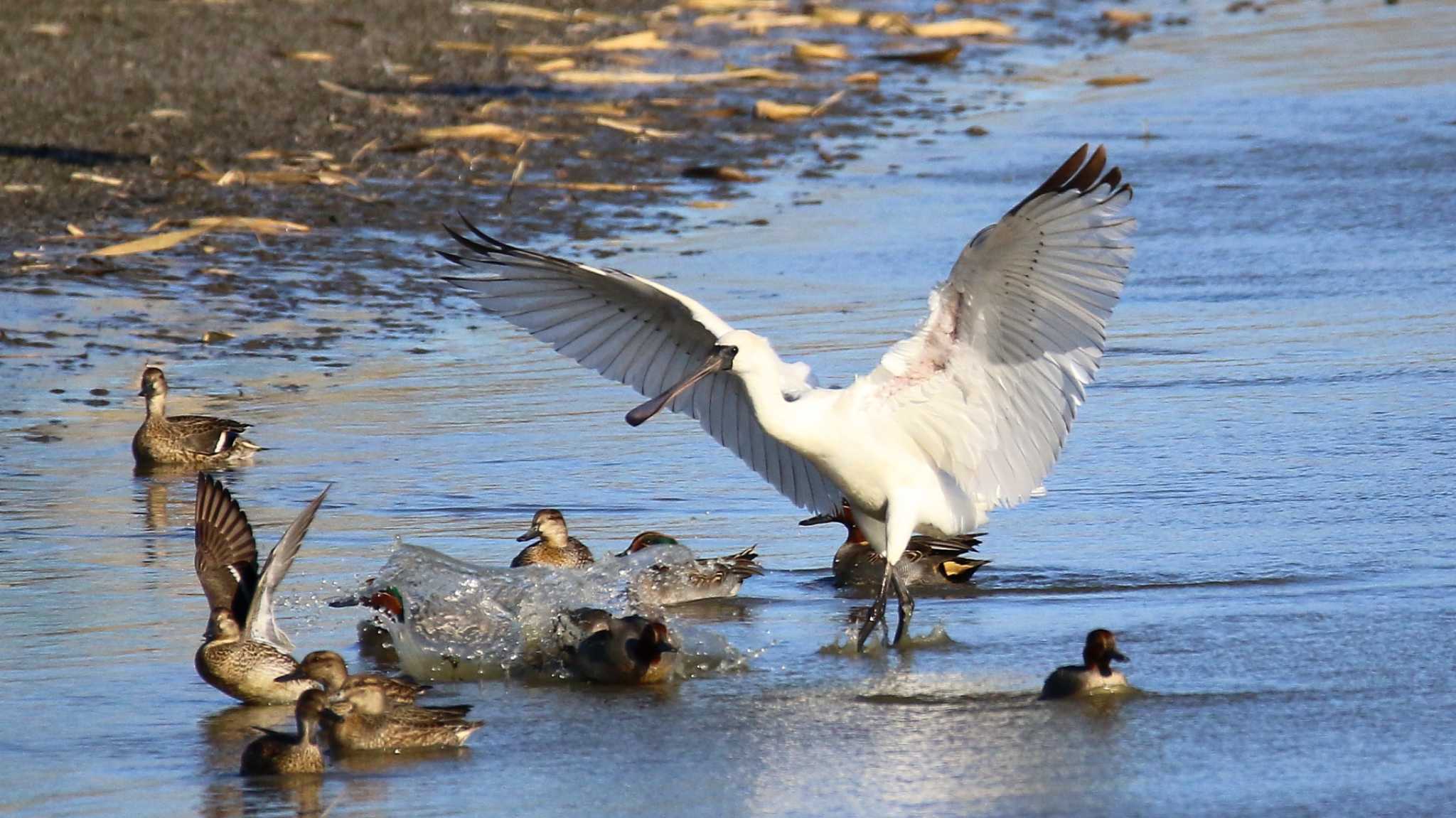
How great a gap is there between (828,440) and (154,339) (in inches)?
196

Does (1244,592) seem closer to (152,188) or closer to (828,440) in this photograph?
(828,440)

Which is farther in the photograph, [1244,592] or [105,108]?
[105,108]

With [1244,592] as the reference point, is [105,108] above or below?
above

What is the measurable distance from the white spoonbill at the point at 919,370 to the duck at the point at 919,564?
3.8 inches

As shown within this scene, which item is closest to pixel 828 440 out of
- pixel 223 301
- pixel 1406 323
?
pixel 1406 323

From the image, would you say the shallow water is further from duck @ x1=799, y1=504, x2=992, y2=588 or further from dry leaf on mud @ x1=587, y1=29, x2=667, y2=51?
dry leaf on mud @ x1=587, y1=29, x2=667, y2=51

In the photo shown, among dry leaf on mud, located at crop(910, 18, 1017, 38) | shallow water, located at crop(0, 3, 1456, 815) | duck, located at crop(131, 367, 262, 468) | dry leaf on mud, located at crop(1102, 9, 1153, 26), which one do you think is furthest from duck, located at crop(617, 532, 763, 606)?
dry leaf on mud, located at crop(1102, 9, 1153, 26)

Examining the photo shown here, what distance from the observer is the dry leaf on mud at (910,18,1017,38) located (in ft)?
74.4

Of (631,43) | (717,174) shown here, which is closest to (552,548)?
(717,174)

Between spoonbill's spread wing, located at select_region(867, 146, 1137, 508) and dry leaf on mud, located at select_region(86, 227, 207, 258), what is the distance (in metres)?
6.12

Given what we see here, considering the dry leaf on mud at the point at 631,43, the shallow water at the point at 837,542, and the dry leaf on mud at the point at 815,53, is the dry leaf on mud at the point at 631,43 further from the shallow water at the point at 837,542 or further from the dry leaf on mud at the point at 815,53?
the shallow water at the point at 837,542

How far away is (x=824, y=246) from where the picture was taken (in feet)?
43.0

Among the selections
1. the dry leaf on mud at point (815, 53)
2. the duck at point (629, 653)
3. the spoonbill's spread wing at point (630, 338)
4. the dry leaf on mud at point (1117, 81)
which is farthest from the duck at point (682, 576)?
the dry leaf on mud at point (815, 53)

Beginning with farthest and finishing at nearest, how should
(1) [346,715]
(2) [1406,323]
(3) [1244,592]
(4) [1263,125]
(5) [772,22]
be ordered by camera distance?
(5) [772,22], (4) [1263,125], (2) [1406,323], (3) [1244,592], (1) [346,715]
